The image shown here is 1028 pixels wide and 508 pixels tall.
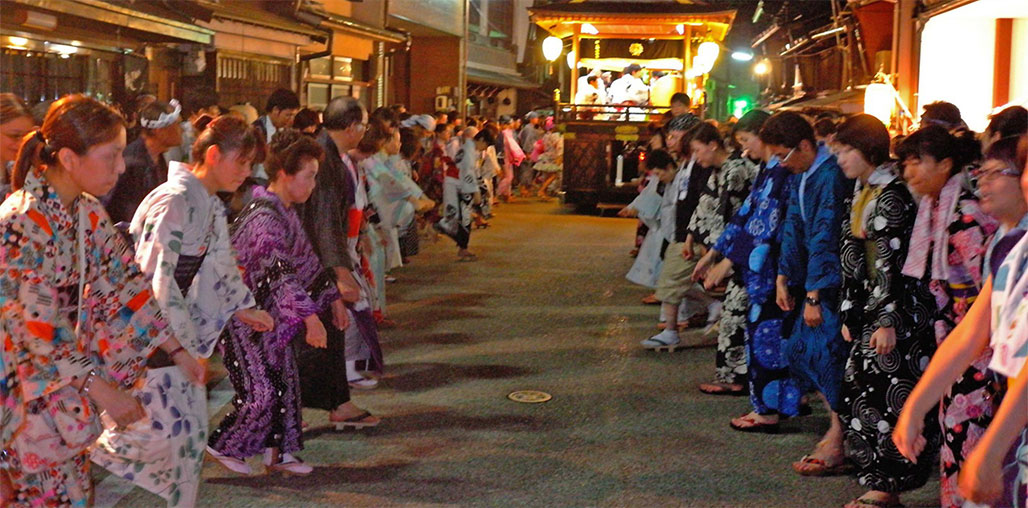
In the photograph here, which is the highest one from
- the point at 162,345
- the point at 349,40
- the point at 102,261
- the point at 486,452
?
the point at 349,40

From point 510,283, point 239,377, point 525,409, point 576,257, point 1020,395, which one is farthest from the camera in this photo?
point 576,257

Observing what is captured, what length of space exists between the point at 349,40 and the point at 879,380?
17994 mm

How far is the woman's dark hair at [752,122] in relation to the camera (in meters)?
6.69

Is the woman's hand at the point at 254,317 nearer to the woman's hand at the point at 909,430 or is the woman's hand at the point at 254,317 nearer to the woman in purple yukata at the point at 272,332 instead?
the woman in purple yukata at the point at 272,332

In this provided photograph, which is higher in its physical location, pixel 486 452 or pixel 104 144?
pixel 104 144

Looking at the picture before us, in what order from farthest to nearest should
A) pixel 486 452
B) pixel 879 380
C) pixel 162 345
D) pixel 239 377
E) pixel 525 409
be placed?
pixel 525 409 < pixel 486 452 < pixel 239 377 < pixel 879 380 < pixel 162 345

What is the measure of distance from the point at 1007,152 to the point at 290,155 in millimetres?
3293

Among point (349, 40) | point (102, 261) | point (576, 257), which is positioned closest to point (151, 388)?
point (102, 261)

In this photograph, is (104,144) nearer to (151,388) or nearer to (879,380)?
(151,388)

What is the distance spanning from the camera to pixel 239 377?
17.0ft

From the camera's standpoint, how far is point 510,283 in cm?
1198

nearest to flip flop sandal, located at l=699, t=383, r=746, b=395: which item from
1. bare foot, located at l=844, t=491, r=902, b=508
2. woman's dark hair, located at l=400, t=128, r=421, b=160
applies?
bare foot, located at l=844, t=491, r=902, b=508

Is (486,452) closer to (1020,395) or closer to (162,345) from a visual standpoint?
(162,345)

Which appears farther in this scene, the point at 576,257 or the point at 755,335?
the point at 576,257
